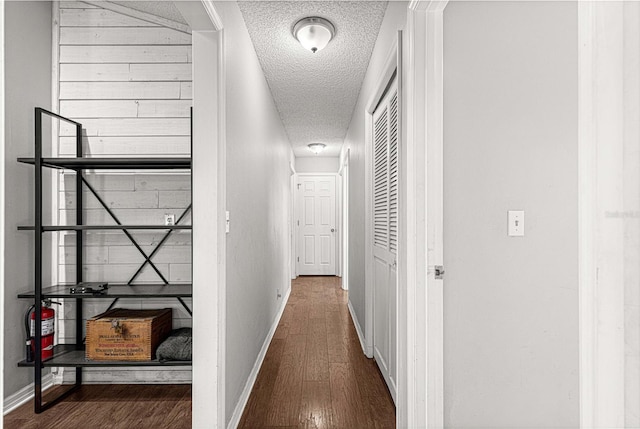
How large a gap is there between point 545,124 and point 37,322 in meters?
2.96

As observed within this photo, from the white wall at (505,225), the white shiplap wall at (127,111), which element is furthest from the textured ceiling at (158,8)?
the white wall at (505,225)

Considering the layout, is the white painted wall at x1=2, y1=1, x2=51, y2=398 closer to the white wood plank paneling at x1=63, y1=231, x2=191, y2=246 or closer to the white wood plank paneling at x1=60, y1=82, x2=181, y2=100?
the white wood plank paneling at x1=60, y1=82, x2=181, y2=100

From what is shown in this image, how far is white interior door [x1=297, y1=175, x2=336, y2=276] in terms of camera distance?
7855 mm

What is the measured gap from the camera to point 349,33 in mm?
2764

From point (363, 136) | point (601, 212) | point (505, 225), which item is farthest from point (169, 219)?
point (601, 212)

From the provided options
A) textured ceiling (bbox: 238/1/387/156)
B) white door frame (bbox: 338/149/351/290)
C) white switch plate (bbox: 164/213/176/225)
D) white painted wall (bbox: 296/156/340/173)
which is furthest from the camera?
white painted wall (bbox: 296/156/340/173)

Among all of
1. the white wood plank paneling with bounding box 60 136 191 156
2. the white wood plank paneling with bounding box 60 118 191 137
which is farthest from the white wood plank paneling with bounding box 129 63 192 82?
the white wood plank paneling with bounding box 60 136 191 156

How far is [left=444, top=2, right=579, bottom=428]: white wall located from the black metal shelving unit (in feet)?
5.15

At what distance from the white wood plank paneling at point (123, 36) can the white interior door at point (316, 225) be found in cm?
519

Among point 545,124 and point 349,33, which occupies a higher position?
point 349,33

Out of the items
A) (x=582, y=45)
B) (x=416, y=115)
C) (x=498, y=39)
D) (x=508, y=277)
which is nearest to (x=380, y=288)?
(x=508, y=277)

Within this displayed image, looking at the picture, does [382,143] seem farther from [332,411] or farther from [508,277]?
[332,411]

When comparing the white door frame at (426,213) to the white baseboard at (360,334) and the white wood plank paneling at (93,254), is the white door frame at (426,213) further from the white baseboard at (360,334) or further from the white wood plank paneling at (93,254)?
the white wood plank paneling at (93,254)

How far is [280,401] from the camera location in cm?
246
